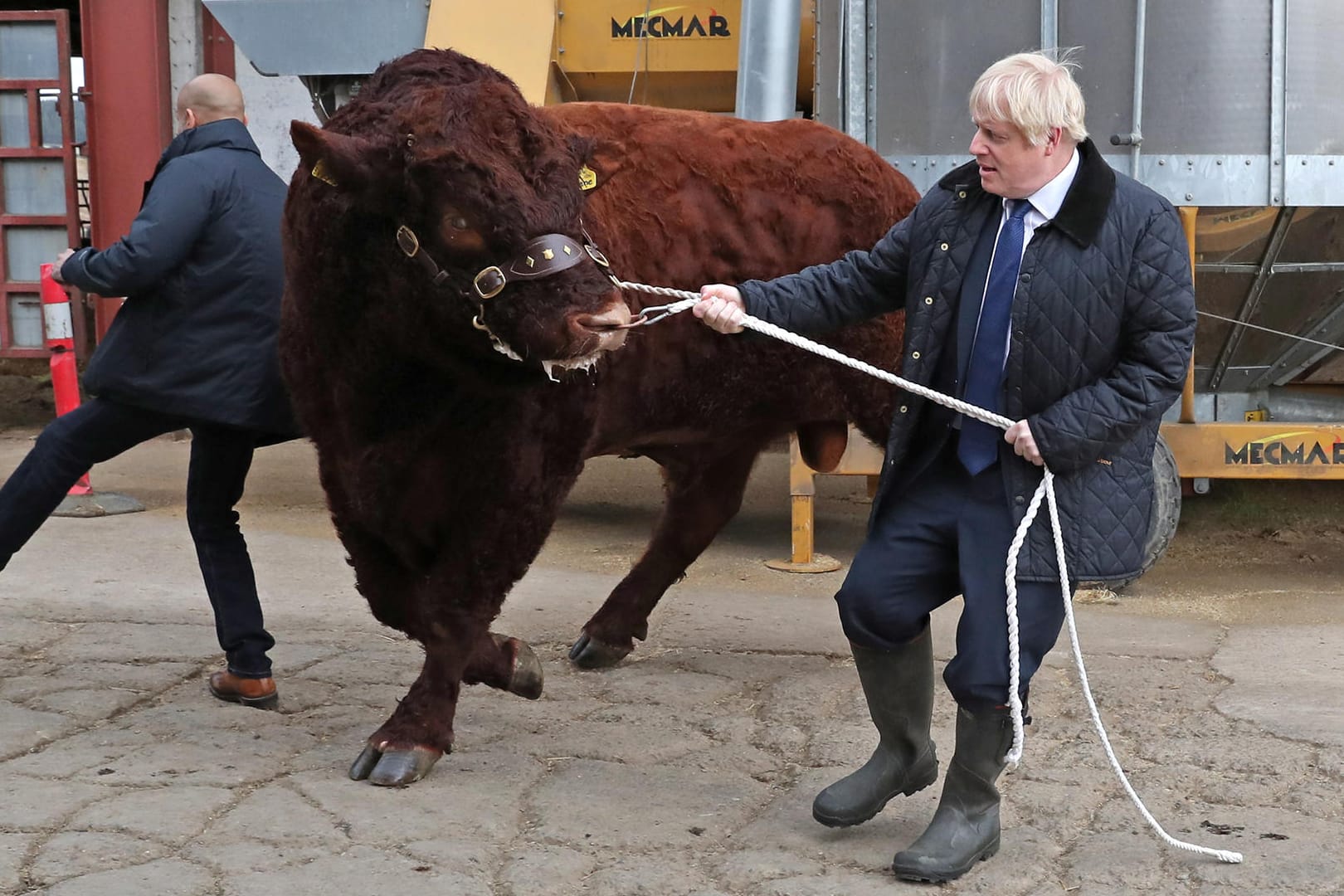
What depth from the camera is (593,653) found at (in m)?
4.79

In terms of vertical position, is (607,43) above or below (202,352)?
above

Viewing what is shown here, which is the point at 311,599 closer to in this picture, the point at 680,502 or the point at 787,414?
the point at 680,502

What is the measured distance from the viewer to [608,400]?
4.12 meters

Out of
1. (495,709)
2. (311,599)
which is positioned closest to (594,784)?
(495,709)

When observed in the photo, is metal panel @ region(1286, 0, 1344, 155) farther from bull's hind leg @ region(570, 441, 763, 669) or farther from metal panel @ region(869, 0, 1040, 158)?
bull's hind leg @ region(570, 441, 763, 669)

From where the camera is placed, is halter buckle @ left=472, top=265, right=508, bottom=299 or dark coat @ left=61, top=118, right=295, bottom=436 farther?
dark coat @ left=61, top=118, right=295, bottom=436

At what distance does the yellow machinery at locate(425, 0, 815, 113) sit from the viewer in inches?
272

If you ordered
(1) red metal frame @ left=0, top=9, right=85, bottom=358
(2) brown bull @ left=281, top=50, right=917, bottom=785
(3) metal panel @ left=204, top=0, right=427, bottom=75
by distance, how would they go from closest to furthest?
(2) brown bull @ left=281, top=50, right=917, bottom=785 < (3) metal panel @ left=204, top=0, right=427, bottom=75 < (1) red metal frame @ left=0, top=9, right=85, bottom=358

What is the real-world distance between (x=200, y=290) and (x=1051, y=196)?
2.26m

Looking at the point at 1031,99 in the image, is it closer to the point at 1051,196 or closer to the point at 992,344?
the point at 1051,196

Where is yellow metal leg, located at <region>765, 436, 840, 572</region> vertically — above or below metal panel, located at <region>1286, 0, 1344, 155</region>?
below

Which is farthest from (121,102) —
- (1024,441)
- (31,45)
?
(1024,441)

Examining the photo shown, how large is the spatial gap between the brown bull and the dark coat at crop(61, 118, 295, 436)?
0.29 m

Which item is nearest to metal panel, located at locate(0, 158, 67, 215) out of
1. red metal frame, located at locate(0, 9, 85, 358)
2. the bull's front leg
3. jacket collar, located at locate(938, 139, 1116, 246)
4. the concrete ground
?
red metal frame, located at locate(0, 9, 85, 358)
